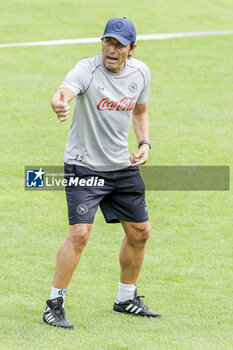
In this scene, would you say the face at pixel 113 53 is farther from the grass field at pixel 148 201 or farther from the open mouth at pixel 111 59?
the grass field at pixel 148 201

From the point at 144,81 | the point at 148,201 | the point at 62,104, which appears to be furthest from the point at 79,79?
the point at 148,201

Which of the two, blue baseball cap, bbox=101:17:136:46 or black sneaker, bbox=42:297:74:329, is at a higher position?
blue baseball cap, bbox=101:17:136:46

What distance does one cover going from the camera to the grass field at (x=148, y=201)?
657 cm

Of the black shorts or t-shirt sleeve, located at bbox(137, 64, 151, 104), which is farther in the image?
t-shirt sleeve, located at bbox(137, 64, 151, 104)

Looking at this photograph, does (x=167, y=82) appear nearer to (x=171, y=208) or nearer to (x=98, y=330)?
(x=171, y=208)

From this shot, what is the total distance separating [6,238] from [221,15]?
11.5 metres

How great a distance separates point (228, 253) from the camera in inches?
340

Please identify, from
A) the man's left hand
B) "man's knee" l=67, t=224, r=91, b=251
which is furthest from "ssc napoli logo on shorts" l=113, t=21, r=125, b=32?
"man's knee" l=67, t=224, r=91, b=251

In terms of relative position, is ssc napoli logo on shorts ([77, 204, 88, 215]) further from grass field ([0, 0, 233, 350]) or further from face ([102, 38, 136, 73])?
face ([102, 38, 136, 73])

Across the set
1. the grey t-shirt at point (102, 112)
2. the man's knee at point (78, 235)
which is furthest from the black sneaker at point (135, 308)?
the grey t-shirt at point (102, 112)

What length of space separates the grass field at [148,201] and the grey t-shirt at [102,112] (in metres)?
1.38

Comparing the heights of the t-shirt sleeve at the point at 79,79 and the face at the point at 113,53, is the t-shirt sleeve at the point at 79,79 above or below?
below

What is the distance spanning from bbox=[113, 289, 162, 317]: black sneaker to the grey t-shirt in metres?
1.22

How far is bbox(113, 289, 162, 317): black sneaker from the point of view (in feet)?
22.7
